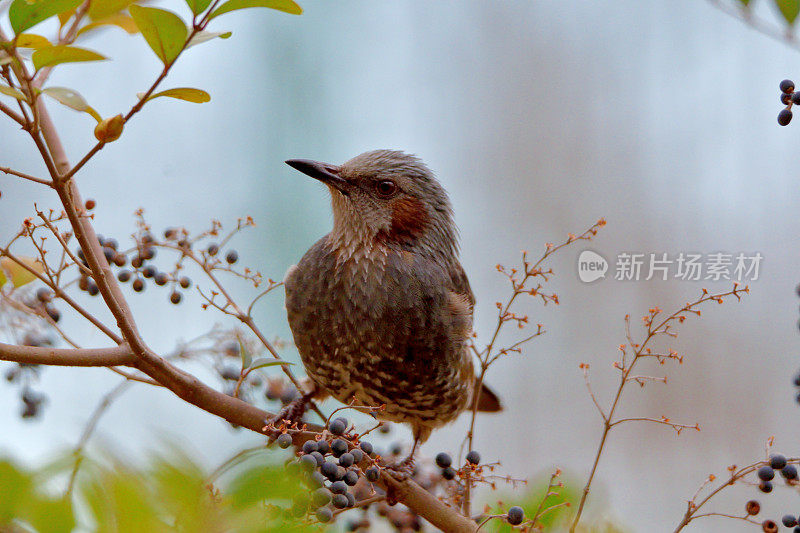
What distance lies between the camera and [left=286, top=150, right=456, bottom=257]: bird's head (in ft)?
9.22

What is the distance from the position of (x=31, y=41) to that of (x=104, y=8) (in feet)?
1.00

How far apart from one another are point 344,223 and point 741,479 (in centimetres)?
158

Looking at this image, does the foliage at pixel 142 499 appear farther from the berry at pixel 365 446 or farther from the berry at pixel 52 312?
the berry at pixel 52 312

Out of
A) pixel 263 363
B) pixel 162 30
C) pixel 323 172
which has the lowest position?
pixel 263 363

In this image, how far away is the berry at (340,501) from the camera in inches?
56.9

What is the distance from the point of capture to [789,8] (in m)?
1.25

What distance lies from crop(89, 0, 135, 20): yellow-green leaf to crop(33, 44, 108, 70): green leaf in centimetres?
36

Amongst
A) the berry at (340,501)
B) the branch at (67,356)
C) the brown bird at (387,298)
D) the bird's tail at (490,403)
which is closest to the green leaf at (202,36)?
the branch at (67,356)

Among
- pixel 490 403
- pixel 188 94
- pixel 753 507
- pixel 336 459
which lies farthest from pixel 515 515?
pixel 490 403

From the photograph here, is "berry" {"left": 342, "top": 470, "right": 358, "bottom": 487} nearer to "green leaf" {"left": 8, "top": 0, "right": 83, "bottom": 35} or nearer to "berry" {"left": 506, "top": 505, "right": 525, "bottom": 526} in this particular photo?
"berry" {"left": 506, "top": 505, "right": 525, "bottom": 526}

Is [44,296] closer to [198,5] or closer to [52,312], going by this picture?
[52,312]

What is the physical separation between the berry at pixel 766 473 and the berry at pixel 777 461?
0.05ft

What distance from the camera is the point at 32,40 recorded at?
4.22 ft

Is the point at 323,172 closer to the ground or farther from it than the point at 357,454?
farther from it
